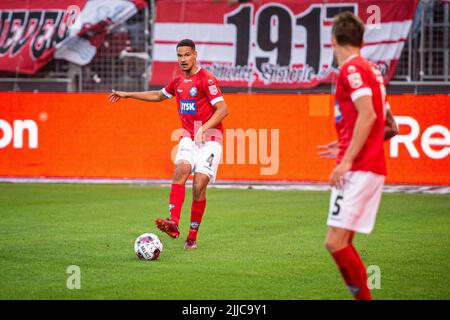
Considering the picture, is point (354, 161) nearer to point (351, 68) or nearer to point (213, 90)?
point (351, 68)

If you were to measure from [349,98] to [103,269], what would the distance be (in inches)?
144

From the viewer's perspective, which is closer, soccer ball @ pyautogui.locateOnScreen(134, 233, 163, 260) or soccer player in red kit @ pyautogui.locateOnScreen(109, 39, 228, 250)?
soccer ball @ pyautogui.locateOnScreen(134, 233, 163, 260)

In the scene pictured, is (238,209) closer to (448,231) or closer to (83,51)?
(448,231)

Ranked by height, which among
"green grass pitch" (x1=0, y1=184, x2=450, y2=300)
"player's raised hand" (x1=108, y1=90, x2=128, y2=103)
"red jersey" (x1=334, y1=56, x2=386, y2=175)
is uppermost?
"player's raised hand" (x1=108, y1=90, x2=128, y2=103)

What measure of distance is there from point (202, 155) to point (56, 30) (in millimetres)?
12860

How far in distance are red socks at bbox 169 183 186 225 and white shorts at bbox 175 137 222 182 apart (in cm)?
30

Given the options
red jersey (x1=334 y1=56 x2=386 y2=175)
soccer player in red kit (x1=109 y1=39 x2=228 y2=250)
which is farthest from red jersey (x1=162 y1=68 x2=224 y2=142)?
red jersey (x1=334 y1=56 x2=386 y2=175)

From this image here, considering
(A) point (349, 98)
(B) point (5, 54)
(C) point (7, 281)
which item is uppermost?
(B) point (5, 54)

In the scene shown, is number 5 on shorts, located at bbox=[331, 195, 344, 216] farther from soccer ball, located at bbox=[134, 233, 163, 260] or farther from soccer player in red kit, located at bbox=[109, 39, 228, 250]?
soccer player in red kit, located at bbox=[109, 39, 228, 250]

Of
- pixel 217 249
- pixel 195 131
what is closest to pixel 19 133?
pixel 195 131

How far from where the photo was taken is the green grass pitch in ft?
26.0

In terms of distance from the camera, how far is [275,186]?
19094 millimetres

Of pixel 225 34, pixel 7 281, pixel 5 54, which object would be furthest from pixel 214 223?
pixel 5 54

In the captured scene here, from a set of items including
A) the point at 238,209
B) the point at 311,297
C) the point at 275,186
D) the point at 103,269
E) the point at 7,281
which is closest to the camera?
the point at 311,297
